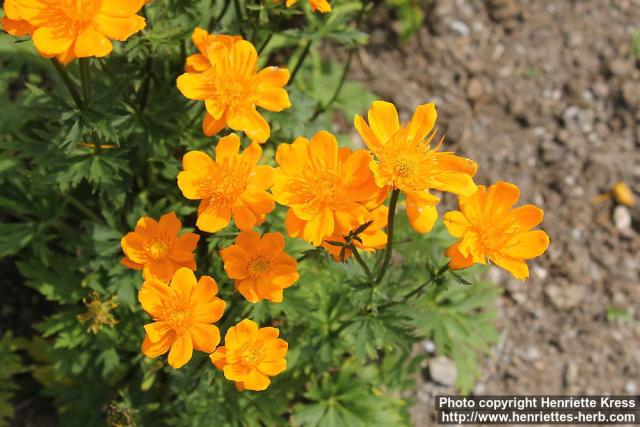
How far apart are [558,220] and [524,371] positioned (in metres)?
1.16

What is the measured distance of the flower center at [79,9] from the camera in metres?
2.25

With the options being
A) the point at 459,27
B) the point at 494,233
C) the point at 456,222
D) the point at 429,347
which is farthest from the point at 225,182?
the point at 459,27

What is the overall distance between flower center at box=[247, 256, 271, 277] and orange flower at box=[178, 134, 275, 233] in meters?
0.13

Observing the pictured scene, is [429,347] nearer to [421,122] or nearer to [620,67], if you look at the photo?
[421,122]

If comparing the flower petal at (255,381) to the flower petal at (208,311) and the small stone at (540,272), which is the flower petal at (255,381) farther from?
the small stone at (540,272)

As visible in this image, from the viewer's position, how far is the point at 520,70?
5.31m

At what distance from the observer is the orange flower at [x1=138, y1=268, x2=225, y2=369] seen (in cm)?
245

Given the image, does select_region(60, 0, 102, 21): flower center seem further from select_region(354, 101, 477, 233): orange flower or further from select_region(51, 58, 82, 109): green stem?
select_region(354, 101, 477, 233): orange flower

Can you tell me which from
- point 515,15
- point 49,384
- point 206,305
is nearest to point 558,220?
point 515,15

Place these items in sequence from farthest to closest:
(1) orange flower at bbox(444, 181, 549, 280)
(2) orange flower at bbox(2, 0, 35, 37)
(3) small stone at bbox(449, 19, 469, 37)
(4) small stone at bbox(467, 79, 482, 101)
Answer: (3) small stone at bbox(449, 19, 469, 37), (4) small stone at bbox(467, 79, 482, 101), (1) orange flower at bbox(444, 181, 549, 280), (2) orange flower at bbox(2, 0, 35, 37)

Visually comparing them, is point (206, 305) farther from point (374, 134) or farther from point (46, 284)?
point (46, 284)

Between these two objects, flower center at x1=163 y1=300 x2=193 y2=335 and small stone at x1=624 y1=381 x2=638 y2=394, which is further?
small stone at x1=624 y1=381 x2=638 y2=394

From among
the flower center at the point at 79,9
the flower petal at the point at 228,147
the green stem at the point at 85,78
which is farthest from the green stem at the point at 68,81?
the flower petal at the point at 228,147

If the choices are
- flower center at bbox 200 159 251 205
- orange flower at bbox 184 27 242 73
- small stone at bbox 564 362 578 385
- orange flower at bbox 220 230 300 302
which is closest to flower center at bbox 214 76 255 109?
orange flower at bbox 184 27 242 73
